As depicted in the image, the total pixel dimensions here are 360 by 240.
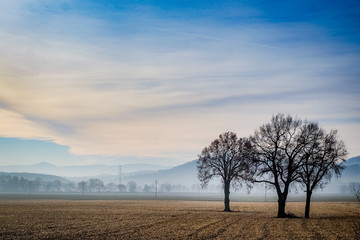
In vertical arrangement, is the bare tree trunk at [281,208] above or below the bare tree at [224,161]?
below

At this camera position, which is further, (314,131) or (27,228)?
(314,131)

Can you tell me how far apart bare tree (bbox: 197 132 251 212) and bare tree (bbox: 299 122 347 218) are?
1557 cm

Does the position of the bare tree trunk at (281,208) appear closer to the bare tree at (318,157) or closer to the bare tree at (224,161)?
the bare tree at (318,157)

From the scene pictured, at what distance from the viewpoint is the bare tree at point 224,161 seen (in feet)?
213

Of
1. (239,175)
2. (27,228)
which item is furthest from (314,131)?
(27,228)

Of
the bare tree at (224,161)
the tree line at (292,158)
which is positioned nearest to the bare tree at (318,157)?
the tree line at (292,158)

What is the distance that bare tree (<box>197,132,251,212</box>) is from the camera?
64875 millimetres

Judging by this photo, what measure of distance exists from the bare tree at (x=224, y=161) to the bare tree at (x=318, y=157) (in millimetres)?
15569

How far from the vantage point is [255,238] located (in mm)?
29000

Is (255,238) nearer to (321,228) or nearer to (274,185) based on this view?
(321,228)

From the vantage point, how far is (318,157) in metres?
49.7

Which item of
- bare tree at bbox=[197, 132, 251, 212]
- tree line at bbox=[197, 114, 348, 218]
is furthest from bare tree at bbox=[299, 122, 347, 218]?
bare tree at bbox=[197, 132, 251, 212]

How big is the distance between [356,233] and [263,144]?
2062 centimetres

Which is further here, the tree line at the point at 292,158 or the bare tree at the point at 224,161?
the bare tree at the point at 224,161
